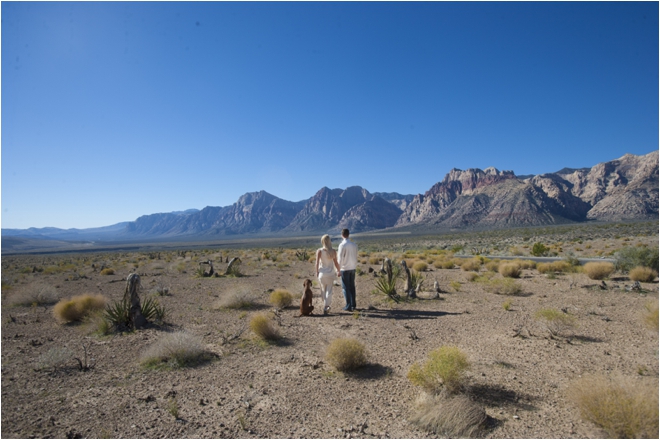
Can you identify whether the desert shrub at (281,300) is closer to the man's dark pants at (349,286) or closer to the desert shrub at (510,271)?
the man's dark pants at (349,286)

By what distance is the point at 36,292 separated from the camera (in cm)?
1209

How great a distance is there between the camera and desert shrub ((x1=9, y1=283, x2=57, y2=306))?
11844 millimetres

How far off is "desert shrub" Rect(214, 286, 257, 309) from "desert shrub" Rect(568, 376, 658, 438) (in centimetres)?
863

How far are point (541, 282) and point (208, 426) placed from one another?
1314cm

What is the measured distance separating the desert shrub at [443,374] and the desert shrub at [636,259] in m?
13.0

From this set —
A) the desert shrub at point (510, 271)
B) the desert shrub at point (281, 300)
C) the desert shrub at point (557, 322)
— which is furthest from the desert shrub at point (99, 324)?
the desert shrub at point (510, 271)

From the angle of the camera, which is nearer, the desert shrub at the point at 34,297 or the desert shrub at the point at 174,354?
the desert shrub at the point at 174,354

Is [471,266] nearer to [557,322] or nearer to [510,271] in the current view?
[510,271]

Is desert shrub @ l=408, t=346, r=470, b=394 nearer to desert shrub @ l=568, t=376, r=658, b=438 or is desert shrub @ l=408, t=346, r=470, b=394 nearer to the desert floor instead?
the desert floor

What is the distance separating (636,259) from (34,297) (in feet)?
74.8

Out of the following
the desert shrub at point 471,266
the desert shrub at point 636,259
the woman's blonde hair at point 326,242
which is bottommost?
the desert shrub at point 471,266

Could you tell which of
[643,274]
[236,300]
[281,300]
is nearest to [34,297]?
[236,300]

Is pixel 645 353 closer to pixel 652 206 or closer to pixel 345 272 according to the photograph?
pixel 345 272

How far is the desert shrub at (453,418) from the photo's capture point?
3.57 m
